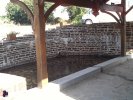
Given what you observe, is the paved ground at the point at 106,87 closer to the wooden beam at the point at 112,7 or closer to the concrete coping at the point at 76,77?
the concrete coping at the point at 76,77

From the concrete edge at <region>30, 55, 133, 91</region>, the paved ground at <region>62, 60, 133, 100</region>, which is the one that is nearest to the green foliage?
the concrete edge at <region>30, 55, 133, 91</region>

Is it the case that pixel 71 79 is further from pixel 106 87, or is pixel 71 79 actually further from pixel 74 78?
pixel 106 87

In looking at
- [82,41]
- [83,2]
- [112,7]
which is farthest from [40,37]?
[82,41]

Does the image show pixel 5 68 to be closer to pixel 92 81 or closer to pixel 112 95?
pixel 92 81

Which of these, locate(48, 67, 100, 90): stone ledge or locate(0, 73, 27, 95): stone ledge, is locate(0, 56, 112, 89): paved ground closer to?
locate(48, 67, 100, 90): stone ledge

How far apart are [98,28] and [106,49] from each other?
42.5 inches

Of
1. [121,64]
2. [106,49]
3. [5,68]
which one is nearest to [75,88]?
[121,64]

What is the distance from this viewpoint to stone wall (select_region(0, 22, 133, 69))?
1155cm

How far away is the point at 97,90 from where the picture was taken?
6410 millimetres

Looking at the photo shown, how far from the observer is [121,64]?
9.79m

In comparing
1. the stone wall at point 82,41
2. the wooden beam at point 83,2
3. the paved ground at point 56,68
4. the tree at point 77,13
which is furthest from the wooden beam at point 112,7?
the tree at point 77,13

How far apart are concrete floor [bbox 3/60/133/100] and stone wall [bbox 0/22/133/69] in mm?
4131

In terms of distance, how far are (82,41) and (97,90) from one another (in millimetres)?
6445

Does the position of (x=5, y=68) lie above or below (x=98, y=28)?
below
